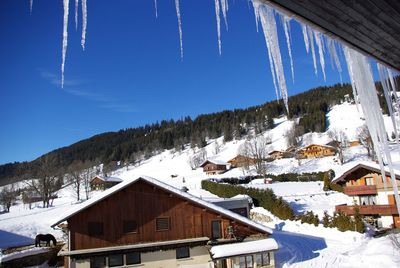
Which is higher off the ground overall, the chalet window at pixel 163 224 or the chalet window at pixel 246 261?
the chalet window at pixel 163 224

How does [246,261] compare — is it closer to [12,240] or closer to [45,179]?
[12,240]

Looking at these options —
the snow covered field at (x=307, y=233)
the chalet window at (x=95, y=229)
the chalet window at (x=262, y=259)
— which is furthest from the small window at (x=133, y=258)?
the chalet window at (x=262, y=259)

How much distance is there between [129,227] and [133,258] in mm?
2003

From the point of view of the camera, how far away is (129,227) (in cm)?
2238

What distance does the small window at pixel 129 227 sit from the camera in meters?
22.3

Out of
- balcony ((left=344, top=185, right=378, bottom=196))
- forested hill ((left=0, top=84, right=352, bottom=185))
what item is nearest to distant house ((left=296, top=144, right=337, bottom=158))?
forested hill ((left=0, top=84, right=352, bottom=185))

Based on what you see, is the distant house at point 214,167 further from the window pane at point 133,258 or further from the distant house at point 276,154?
the window pane at point 133,258

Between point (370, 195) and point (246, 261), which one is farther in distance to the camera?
point (370, 195)

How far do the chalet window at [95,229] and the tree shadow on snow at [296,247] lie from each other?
12672mm

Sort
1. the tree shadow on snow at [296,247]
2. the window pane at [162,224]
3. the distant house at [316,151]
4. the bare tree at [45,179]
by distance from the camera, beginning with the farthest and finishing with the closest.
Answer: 1. the distant house at [316,151]
2. the bare tree at [45,179]
3. the tree shadow on snow at [296,247]
4. the window pane at [162,224]

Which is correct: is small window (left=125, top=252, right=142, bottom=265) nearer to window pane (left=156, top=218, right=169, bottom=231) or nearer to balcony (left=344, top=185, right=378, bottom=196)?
window pane (left=156, top=218, right=169, bottom=231)

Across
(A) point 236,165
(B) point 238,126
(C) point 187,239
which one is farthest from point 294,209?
(B) point 238,126

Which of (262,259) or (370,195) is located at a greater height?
(370,195)

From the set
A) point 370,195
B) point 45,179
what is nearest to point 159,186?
point 370,195
